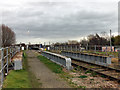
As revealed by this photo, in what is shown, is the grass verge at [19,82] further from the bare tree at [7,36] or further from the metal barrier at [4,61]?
the bare tree at [7,36]

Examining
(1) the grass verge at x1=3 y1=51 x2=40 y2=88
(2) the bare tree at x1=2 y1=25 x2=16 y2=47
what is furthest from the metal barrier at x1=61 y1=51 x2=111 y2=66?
(2) the bare tree at x1=2 y1=25 x2=16 y2=47

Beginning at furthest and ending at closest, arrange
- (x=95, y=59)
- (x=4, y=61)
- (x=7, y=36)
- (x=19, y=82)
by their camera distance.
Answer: (x=7, y=36), (x=95, y=59), (x=4, y=61), (x=19, y=82)

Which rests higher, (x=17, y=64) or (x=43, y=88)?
(x=17, y=64)

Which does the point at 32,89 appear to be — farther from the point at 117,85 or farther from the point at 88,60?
the point at 88,60

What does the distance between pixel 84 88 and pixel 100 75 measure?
3.23 meters

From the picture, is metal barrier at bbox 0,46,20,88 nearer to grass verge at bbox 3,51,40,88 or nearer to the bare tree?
grass verge at bbox 3,51,40,88

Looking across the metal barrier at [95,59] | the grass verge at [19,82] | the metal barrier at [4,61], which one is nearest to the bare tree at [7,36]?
the metal barrier at [95,59]

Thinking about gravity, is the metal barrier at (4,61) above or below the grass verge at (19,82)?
above

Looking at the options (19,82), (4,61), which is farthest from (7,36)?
(19,82)

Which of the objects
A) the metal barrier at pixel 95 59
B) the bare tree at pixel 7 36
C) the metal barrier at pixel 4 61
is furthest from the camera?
the bare tree at pixel 7 36

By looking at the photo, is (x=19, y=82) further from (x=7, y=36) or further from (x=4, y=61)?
(x=7, y=36)

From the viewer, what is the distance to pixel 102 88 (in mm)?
6297

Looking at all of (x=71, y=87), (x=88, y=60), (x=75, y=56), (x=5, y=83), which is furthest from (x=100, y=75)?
(x=75, y=56)

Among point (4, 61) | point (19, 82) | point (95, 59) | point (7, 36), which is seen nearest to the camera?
point (19, 82)
